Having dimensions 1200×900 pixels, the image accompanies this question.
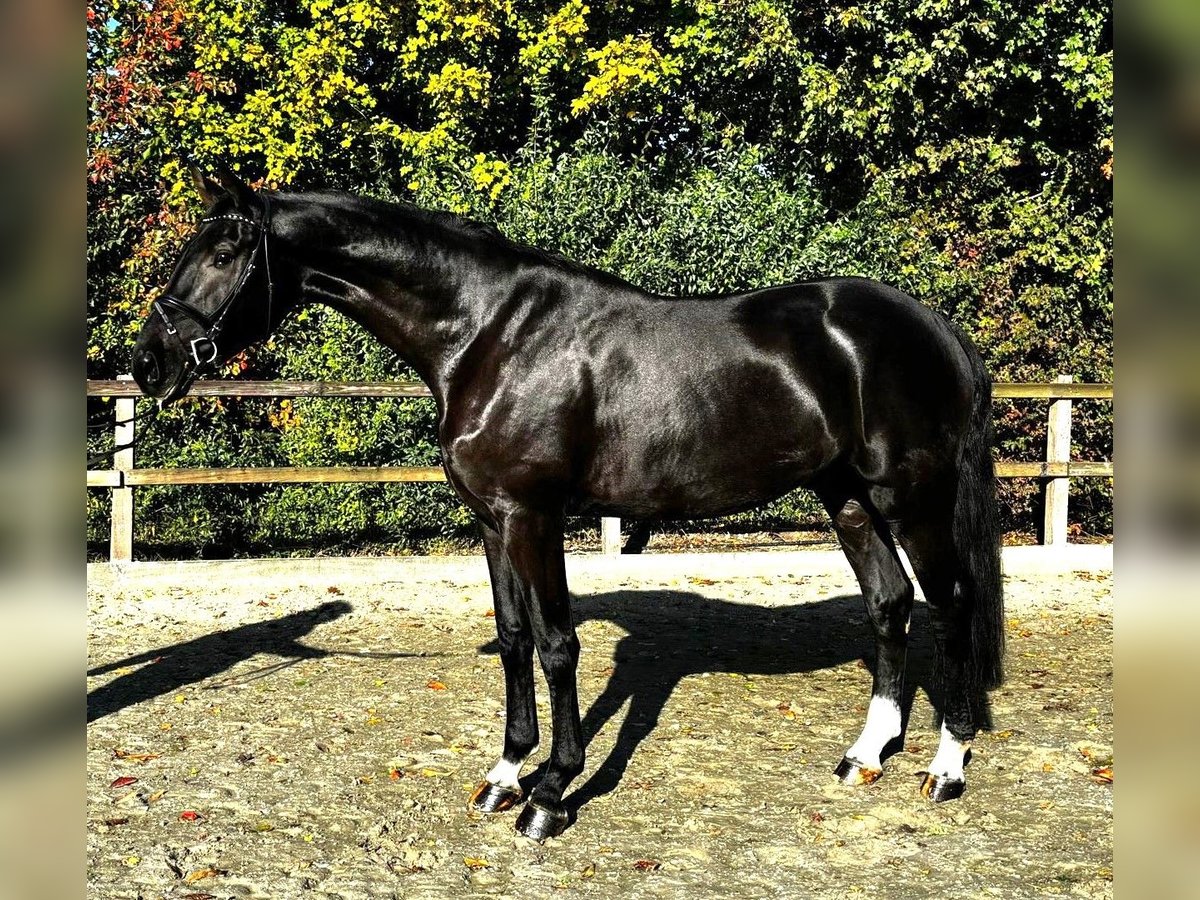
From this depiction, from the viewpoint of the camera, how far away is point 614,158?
943 centimetres

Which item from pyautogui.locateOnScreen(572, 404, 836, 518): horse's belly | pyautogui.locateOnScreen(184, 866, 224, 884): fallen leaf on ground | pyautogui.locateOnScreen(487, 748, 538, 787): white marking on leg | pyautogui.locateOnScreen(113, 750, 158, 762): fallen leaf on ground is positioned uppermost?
pyautogui.locateOnScreen(572, 404, 836, 518): horse's belly

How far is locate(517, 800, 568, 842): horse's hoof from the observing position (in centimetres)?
357

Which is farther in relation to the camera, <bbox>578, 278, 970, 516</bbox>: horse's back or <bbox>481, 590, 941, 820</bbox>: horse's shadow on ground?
<bbox>481, 590, 941, 820</bbox>: horse's shadow on ground

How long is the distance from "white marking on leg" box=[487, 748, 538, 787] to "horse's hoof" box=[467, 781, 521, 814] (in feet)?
0.05

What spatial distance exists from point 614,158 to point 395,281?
20.0 feet

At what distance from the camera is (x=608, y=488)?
3.82m

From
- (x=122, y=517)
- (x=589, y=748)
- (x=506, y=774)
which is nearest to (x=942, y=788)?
(x=589, y=748)

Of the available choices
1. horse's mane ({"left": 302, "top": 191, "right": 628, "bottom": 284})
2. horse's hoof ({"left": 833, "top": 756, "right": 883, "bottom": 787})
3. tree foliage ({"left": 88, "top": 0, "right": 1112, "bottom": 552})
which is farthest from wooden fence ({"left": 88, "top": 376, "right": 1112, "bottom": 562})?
horse's mane ({"left": 302, "top": 191, "right": 628, "bottom": 284})

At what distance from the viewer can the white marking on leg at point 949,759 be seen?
157 inches

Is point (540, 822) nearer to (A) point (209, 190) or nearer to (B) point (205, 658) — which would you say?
(A) point (209, 190)

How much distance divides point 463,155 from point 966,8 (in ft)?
17.4

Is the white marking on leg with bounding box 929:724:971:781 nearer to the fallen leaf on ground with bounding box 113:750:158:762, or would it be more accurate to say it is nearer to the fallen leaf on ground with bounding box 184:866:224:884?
the fallen leaf on ground with bounding box 184:866:224:884

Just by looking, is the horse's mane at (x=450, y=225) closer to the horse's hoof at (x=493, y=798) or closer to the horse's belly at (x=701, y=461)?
the horse's belly at (x=701, y=461)

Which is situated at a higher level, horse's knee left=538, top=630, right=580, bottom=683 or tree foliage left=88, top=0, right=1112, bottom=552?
tree foliage left=88, top=0, right=1112, bottom=552
